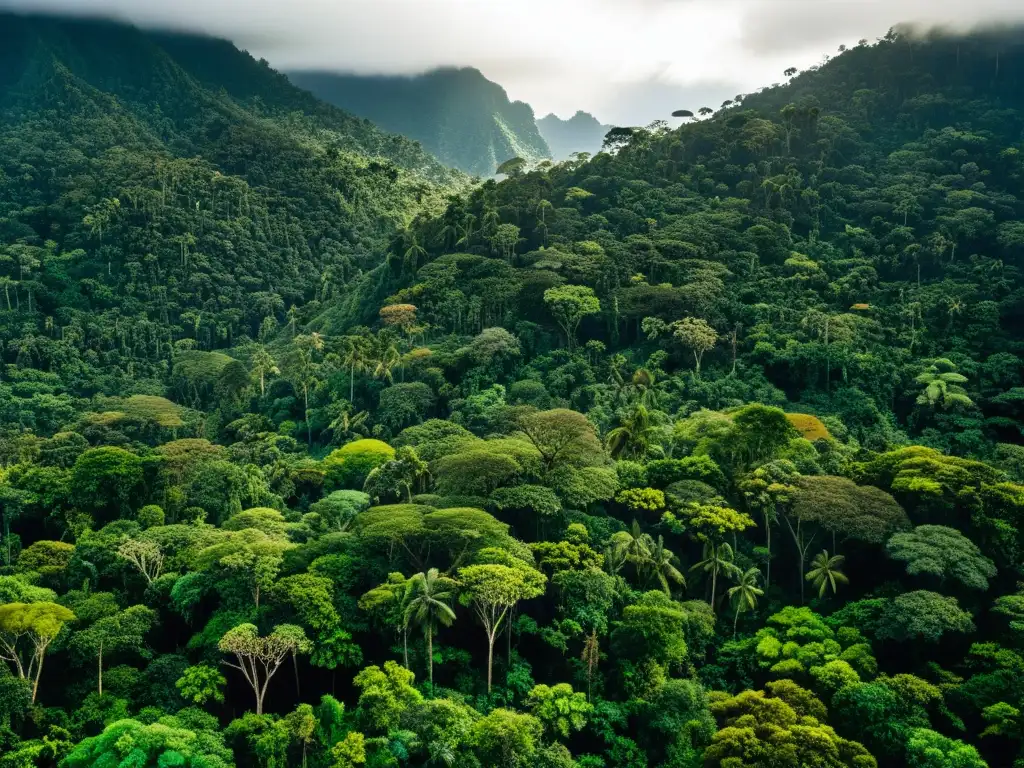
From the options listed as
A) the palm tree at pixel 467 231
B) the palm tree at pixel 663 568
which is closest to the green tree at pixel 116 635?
the palm tree at pixel 663 568

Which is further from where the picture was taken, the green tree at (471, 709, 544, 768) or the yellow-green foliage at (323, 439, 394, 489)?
the yellow-green foliage at (323, 439, 394, 489)

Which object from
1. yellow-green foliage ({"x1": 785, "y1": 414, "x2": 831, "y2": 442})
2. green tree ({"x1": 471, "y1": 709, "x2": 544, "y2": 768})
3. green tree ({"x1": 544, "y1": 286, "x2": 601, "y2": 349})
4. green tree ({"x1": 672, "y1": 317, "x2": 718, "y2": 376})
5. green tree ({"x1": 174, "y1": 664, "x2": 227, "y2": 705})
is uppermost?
green tree ({"x1": 544, "y1": 286, "x2": 601, "y2": 349})

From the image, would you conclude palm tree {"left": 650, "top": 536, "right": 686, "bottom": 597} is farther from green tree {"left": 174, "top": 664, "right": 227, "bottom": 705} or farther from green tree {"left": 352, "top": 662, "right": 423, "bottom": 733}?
green tree {"left": 174, "top": 664, "right": 227, "bottom": 705}

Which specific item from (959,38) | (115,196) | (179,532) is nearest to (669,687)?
(179,532)

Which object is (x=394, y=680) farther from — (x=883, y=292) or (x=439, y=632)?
(x=883, y=292)

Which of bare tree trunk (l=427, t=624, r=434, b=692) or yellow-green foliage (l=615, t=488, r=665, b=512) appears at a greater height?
yellow-green foliage (l=615, t=488, r=665, b=512)

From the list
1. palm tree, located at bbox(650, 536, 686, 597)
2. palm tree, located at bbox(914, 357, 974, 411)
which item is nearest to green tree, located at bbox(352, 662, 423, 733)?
palm tree, located at bbox(650, 536, 686, 597)
